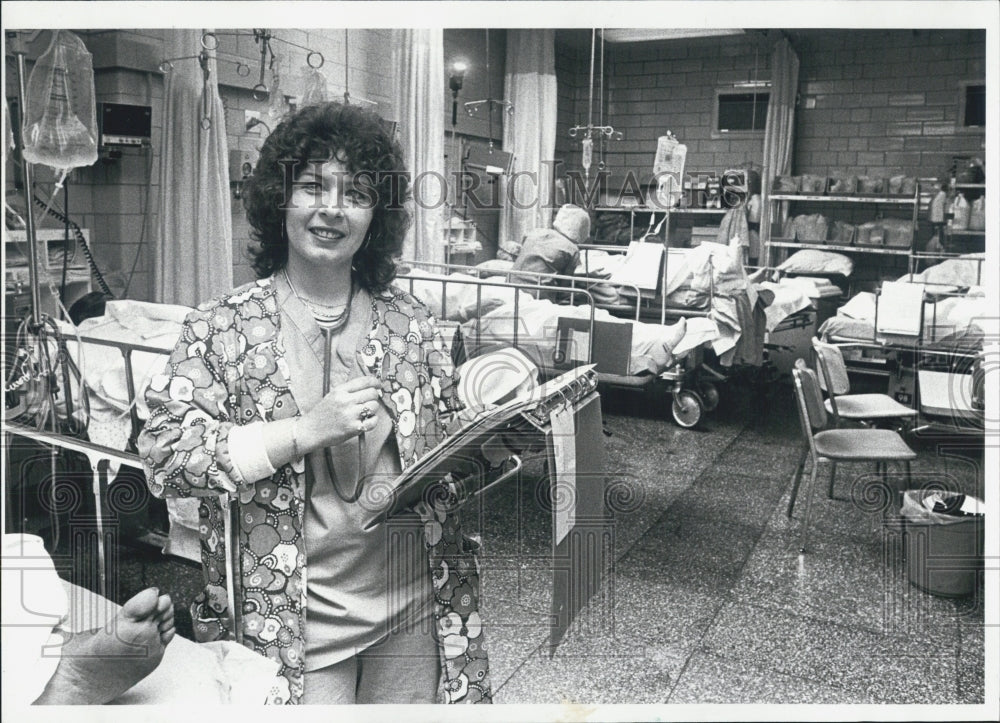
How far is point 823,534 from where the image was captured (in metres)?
2.98

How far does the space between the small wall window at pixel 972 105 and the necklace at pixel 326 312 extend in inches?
60.9

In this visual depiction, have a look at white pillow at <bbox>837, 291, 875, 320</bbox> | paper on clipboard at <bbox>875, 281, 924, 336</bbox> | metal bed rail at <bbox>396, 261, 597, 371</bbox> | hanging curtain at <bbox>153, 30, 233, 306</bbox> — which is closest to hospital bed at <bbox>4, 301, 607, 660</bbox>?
hanging curtain at <bbox>153, 30, 233, 306</bbox>

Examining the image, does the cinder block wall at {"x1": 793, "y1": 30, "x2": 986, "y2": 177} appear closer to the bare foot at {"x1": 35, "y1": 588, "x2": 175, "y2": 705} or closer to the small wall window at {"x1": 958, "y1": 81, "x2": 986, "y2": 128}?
the small wall window at {"x1": 958, "y1": 81, "x2": 986, "y2": 128}

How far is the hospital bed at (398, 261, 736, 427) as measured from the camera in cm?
257

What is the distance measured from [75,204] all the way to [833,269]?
7.49ft

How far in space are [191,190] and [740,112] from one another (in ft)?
6.01

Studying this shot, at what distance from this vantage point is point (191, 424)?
1.32 m

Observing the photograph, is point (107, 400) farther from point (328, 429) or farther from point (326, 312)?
point (328, 429)

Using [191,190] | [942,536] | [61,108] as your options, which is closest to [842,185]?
[942,536]

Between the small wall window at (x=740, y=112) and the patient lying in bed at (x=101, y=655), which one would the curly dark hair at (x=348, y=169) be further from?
the small wall window at (x=740, y=112)

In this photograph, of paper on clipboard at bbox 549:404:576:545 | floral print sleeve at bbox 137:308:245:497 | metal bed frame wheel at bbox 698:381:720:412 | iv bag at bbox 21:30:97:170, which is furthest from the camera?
metal bed frame wheel at bbox 698:381:720:412

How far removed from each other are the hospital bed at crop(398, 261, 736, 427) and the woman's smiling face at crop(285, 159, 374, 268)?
3.27ft

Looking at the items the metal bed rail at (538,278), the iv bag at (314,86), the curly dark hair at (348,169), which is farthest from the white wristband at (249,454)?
the iv bag at (314,86)

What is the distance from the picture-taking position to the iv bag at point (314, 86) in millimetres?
2678
